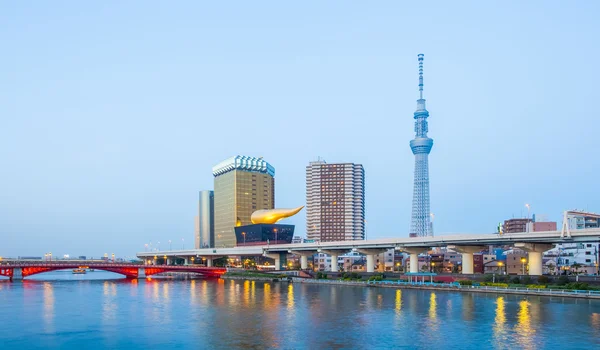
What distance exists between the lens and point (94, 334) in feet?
147

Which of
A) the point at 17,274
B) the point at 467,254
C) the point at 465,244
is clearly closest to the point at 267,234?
the point at 17,274

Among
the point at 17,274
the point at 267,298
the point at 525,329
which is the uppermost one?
the point at 525,329

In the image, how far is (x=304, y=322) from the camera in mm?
49469

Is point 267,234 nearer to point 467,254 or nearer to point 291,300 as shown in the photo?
point 467,254

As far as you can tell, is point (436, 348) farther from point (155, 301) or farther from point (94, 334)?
point (155, 301)

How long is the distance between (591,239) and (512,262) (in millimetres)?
40372

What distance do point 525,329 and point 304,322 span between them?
1774 cm

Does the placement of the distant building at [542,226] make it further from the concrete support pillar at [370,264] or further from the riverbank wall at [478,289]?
the riverbank wall at [478,289]

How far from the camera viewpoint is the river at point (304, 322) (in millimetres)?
40344

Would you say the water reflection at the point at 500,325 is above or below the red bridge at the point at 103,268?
above

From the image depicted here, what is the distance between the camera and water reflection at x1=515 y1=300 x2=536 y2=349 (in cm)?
3930

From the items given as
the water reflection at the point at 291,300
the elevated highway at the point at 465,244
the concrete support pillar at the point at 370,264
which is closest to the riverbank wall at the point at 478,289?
the elevated highway at the point at 465,244

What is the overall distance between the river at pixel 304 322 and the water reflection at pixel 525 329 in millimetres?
71

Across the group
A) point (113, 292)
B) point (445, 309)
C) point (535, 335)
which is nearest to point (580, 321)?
point (535, 335)
